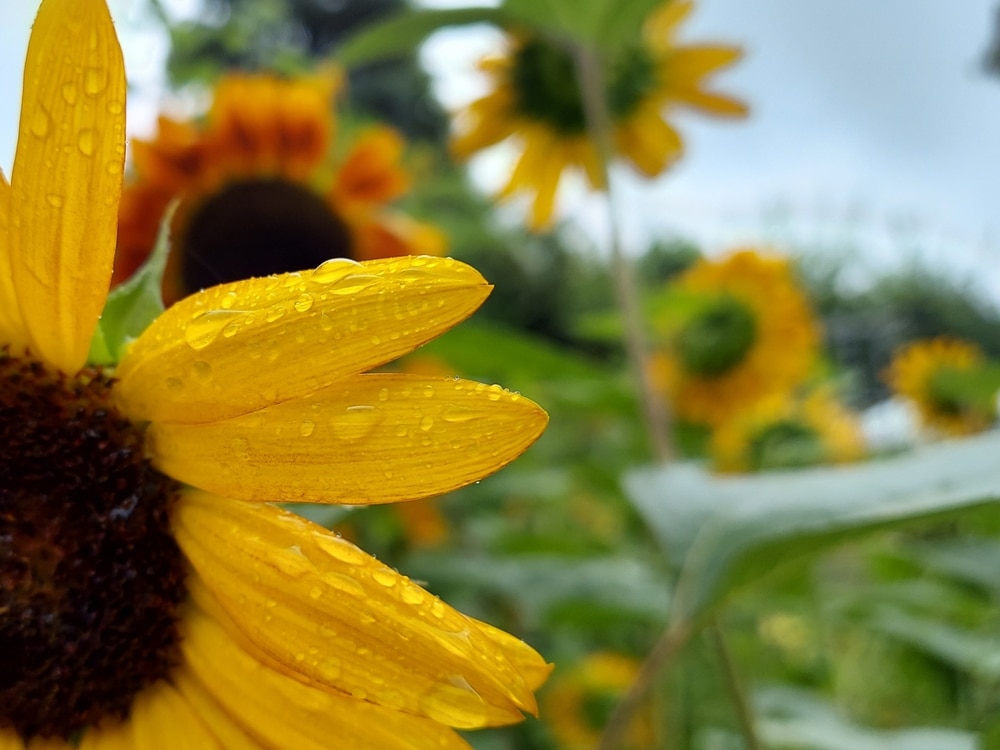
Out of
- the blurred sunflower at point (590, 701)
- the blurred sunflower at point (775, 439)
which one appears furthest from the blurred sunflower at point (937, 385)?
the blurred sunflower at point (590, 701)

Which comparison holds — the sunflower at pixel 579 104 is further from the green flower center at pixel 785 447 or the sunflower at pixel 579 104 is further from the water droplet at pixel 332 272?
the water droplet at pixel 332 272

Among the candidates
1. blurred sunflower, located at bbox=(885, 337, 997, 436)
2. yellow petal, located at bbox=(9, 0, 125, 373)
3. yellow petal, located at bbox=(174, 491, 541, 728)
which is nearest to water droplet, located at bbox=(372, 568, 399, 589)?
yellow petal, located at bbox=(174, 491, 541, 728)

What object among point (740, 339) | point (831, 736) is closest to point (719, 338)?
point (740, 339)

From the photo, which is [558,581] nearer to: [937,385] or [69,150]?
[69,150]

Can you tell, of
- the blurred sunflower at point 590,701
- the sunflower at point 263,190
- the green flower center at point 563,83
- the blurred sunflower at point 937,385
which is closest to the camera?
the sunflower at point 263,190

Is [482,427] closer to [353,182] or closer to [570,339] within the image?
[353,182]

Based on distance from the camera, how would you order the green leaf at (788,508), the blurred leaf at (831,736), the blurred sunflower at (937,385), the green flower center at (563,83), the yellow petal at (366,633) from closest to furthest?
the yellow petal at (366,633) → the green leaf at (788,508) → the blurred leaf at (831,736) → the green flower center at (563,83) → the blurred sunflower at (937,385)
